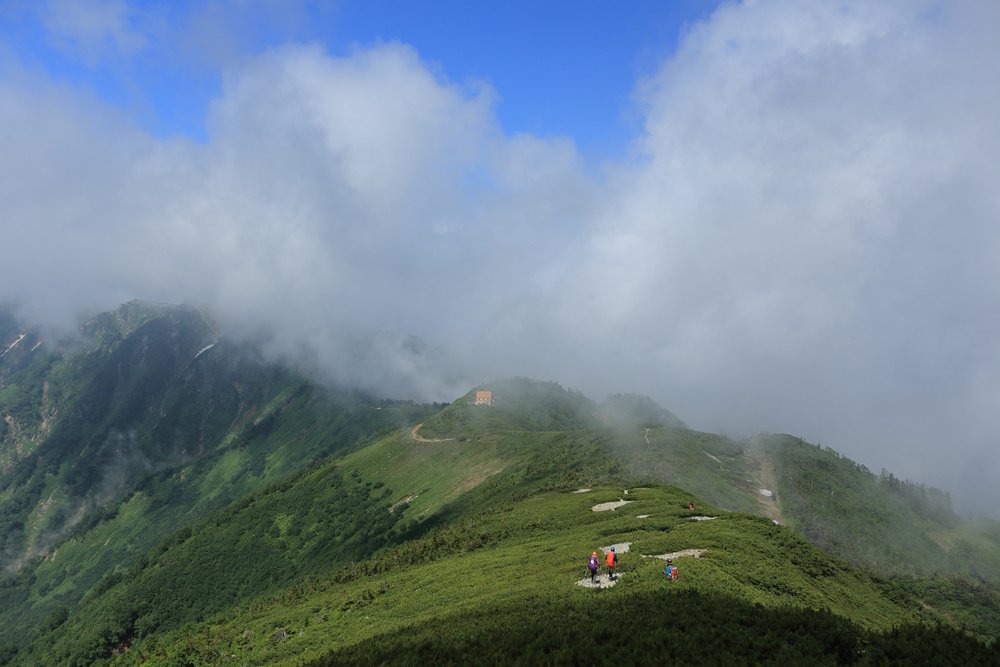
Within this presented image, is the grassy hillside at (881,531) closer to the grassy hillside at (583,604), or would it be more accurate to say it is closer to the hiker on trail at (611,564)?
the grassy hillside at (583,604)

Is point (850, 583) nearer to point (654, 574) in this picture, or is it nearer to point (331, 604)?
point (654, 574)

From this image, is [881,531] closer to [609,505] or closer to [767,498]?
[767,498]

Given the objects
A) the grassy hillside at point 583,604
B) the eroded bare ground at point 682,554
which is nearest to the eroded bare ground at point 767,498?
the grassy hillside at point 583,604

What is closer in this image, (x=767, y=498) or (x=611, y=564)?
(x=611, y=564)

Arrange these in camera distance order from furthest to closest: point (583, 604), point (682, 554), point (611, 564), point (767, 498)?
point (767, 498) → point (682, 554) → point (611, 564) → point (583, 604)

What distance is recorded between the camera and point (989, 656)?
92.9 feet

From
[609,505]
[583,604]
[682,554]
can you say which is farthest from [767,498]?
[583,604]

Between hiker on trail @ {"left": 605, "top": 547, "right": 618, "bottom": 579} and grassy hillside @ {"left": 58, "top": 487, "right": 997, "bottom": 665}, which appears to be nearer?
grassy hillside @ {"left": 58, "top": 487, "right": 997, "bottom": 665}

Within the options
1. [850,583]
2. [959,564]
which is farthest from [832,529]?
[850,583]

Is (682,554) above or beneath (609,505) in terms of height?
above

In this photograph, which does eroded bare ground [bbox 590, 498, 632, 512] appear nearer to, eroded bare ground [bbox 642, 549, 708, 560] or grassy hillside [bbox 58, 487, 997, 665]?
grassy hillside [bbox 58, 487, 997, 665]

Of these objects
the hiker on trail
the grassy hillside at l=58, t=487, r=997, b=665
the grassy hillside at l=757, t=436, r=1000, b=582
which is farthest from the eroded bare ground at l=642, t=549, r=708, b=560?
the grassy hillside at l=757, t=436, r=1000, b=582

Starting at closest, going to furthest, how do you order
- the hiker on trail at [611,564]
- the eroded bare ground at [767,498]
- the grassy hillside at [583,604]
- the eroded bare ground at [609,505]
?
1. the grassy hillside at [583,604]
2. the hiker on trail at [611,564]
3. the eroded bare ground at [609,505]
4. the eroded bare ground at [767,498]

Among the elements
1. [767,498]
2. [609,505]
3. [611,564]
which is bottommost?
[767,498]
